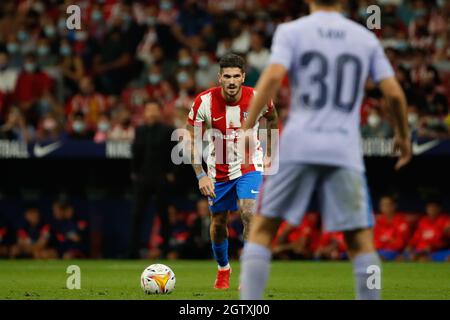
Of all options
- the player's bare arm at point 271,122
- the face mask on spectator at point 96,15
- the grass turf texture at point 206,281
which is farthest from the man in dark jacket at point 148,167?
the player's bare arm at point 271,122

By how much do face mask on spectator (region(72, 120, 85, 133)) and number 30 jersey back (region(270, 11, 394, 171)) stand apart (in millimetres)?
12190

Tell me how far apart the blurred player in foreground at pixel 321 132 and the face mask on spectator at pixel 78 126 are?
1216cm

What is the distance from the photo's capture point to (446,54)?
1847 centimetres

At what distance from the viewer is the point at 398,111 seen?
6.19 m

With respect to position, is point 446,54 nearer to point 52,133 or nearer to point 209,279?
point 52,133

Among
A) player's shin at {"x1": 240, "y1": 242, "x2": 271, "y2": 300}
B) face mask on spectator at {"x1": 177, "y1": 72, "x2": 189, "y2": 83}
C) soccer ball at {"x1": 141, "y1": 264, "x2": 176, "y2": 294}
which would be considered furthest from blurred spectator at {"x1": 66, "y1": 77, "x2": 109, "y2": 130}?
player's shin at {"x1": 240, "y1": 242, "x2": 271, "y2": 300}

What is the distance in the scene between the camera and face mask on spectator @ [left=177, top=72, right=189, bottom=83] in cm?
1873

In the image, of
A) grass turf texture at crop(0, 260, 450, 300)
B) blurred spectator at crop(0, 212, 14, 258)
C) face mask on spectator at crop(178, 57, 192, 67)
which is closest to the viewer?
grass turf texture at crop(0, 260, 450, 300)

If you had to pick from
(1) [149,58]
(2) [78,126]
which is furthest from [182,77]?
(2) [78,126]

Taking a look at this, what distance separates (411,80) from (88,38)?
691 centimetres

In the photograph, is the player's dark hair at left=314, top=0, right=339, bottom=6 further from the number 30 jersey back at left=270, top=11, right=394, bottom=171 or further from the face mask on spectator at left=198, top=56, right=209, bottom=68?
the face mask on spectator at left=198, top=56, right=209, bottom=68

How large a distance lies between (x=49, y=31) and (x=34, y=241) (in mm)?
4841

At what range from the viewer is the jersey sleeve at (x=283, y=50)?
19.8ft

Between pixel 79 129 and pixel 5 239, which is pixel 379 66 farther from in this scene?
pixel 5 239
